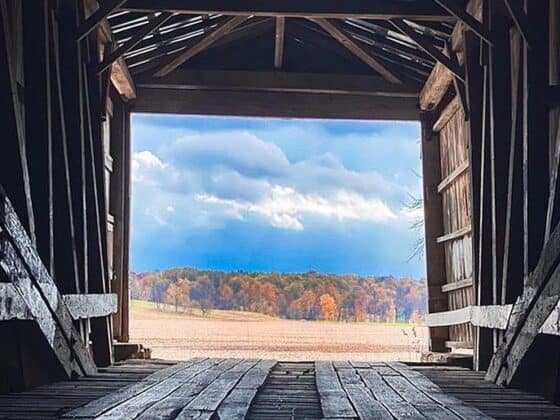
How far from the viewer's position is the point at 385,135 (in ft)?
59.3

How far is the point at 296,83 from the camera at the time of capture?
814 cm

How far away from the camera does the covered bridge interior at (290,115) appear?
160 inches

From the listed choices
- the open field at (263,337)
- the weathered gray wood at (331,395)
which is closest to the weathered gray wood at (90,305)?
the weathered gray wood at (331,395)

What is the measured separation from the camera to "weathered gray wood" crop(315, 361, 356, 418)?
3140 millimetres

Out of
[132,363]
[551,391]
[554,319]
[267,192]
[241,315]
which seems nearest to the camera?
[554,319]

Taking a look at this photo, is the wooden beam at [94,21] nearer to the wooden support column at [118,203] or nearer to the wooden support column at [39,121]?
the wooden support column at [39,121]

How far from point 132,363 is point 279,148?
1447 cm

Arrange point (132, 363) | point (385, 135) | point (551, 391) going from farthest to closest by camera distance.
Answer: point (385, 135)
point (132, 363)
point (551, 391)

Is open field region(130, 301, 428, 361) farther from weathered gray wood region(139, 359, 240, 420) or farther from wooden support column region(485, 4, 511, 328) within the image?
weathered gray wood region(139, 359, 240, 420)

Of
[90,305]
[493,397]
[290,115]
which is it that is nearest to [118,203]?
[290,115]

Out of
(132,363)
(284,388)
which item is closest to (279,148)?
(132,363)

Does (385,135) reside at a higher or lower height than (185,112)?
higher

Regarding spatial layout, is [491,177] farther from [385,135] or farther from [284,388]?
[385,135]

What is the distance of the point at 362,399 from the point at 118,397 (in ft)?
4.11
